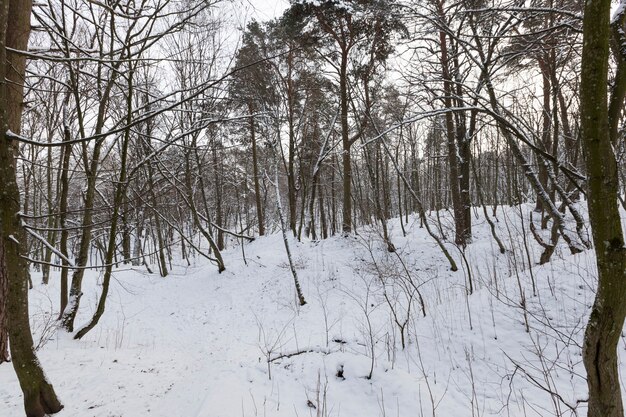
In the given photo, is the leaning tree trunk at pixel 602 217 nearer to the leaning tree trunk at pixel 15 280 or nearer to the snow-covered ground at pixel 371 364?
the snow-covered ground at pixel 371 364

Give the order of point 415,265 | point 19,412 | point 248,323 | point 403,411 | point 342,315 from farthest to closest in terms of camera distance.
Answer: point 415,265
point 248,323
point 342,315
point 403,411
point 19,412

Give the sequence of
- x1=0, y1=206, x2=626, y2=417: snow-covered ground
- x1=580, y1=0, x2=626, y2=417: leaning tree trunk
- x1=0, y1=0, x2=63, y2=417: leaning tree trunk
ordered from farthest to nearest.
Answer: x1=0, y1=206, x2=626, y2=417: snow-covered ground < x1=0, y1=0, x2=63, y2=417: leaning tree trunk < x1=580, y1=0, x2=626, y2=417: leaning tree trunk

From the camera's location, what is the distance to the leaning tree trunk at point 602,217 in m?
1.47

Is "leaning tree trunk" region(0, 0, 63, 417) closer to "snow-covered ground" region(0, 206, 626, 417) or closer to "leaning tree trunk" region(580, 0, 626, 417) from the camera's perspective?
"snow-covered ground" region(0, 206, 626, 417)

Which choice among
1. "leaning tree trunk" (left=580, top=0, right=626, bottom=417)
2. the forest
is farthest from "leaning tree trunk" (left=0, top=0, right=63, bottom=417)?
"leaning tree trunk" (left=580, top=0, right=626, bottom=417)

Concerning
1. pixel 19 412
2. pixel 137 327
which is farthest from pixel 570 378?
pixel 137 327

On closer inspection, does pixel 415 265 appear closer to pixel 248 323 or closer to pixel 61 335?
pixel 248 323

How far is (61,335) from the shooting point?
559 cm

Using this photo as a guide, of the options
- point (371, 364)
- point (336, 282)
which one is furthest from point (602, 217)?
point (336, 282)

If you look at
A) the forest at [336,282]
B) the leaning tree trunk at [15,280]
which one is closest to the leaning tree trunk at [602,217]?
the forest at [336,282]

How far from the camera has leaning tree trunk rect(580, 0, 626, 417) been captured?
1.47 m

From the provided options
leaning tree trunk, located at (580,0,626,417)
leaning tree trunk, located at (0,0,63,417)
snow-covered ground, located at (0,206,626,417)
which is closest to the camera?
leaning tree trunk, located at (580,0,626,417)

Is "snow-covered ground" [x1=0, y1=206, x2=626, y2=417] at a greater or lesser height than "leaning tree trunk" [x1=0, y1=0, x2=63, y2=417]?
lesser

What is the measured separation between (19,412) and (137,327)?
20.5ft
